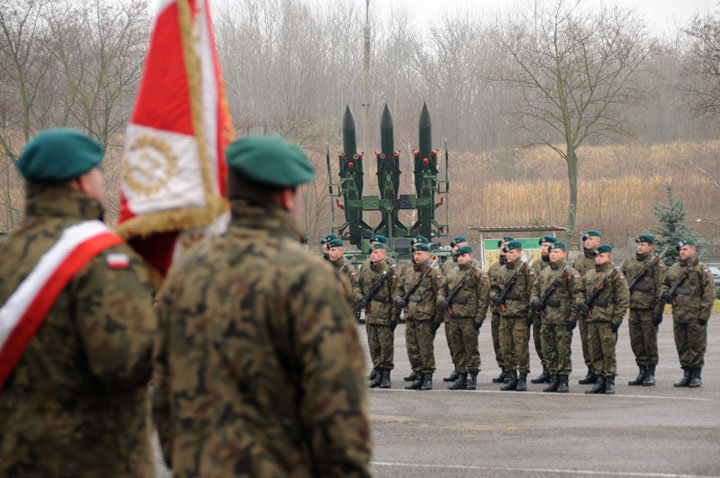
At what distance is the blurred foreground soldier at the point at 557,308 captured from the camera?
1145 cm

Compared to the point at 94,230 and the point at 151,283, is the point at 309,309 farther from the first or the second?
the point at 151,283

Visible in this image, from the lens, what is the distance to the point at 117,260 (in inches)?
115

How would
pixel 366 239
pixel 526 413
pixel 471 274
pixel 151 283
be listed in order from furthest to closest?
pixel 366 239 → pixel 471 274 → pixel 526 413 → pixel 151 283

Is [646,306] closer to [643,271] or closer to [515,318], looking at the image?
[643,271]

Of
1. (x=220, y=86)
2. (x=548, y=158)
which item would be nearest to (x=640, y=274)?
(x=220, y=86)

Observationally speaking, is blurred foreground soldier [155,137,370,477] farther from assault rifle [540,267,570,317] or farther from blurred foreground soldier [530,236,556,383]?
blurred foreground soldier [530,236,556,383]

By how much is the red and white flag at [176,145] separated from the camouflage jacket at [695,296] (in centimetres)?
937

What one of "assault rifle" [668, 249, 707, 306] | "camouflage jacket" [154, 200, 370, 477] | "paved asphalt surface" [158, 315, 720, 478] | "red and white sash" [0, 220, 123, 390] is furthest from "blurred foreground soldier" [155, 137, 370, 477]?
"assault rifle" [668, 249, 707, 306]

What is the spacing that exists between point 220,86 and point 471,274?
8690 mm

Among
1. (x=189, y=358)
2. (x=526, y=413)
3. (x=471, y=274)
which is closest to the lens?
(x=189, y=358)

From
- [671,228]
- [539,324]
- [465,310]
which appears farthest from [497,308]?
[671,228]

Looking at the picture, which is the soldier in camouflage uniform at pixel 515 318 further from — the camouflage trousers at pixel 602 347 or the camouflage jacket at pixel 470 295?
the camouflage trousers at pixel 602 347

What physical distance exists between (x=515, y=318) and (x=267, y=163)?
383 inches

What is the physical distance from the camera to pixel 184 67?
344 centimetres
